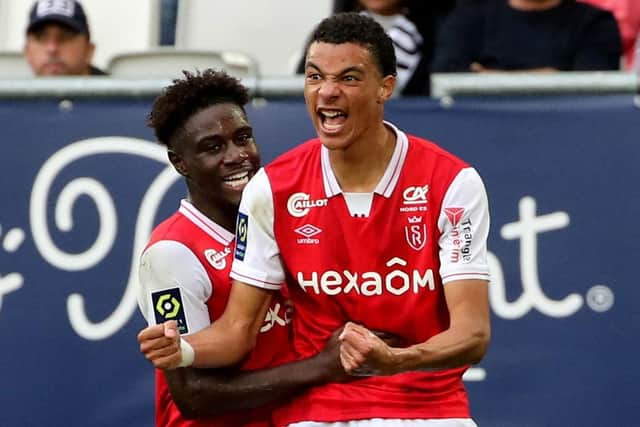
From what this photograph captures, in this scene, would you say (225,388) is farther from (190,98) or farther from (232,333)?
(190,98)

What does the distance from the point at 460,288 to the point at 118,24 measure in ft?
15.1

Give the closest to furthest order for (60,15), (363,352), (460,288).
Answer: (363,352)
(460,288)
(60,15)

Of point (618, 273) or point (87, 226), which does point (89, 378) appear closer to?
point (87, 226)

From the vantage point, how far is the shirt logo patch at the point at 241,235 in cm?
489

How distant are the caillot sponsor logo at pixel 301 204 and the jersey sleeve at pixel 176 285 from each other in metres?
0.39

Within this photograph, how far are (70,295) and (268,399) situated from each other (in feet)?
5.69

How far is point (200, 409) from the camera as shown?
16.4 feet

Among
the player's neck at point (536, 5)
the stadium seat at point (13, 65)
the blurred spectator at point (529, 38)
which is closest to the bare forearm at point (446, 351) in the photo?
the blurred spectator at point (529, 38)

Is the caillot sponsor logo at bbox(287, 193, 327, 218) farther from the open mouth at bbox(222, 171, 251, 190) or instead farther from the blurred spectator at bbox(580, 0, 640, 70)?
the blurred spectator at bbox(580, 0, 640, 70)

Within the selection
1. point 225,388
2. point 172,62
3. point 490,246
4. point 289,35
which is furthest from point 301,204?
point 289,35

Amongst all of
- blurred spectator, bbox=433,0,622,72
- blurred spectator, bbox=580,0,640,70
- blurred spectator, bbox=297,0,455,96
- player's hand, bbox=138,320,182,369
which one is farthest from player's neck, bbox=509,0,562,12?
player's hand, bbox=138,320,182,369

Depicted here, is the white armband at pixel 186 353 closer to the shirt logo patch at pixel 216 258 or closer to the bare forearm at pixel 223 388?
the bare forearm at pixel 223 388

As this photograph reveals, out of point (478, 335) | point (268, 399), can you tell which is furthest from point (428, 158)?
point (268, 399)

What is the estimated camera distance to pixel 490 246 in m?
6.25
